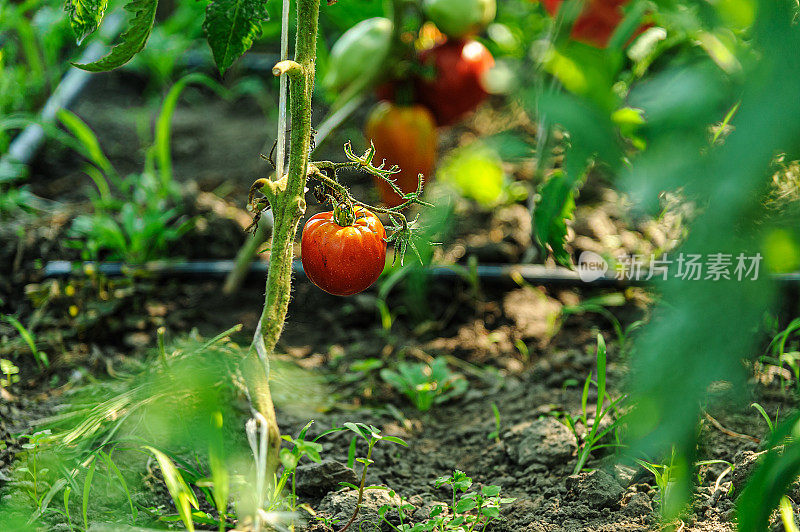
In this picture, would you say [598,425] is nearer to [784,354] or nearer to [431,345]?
[784,354]

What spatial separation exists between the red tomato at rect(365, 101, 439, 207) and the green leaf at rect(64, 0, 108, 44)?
94 cm

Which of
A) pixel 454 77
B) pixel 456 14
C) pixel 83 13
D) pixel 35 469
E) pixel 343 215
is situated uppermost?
pixel 456 14

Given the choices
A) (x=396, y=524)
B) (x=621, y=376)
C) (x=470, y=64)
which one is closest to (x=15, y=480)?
(x=396, y=524)

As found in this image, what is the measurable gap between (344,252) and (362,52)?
0.93m

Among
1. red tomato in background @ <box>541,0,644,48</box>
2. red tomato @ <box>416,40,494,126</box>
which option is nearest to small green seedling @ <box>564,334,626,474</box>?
red tomato @ <box>416,40,494,126</box>

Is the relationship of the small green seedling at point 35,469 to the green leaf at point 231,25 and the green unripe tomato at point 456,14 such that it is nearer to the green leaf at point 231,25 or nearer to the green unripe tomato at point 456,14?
the green leaf at point 231,25

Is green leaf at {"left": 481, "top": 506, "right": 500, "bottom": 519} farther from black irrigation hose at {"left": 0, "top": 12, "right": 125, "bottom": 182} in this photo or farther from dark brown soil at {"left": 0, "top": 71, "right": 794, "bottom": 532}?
black irrigation hose at {"left": 0, "top": 12, "right": 125, "bottom": 182}

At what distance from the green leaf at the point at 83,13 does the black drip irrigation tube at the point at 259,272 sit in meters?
0.77

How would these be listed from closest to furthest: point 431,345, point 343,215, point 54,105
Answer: point 343,215, point 431,345, point 54,105

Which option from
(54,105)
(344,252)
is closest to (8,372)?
(344,252)

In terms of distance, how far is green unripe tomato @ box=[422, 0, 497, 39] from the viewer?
184 cm

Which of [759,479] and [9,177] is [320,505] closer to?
[759,479]

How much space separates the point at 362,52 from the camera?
181cm

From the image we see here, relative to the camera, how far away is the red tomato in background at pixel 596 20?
1.94 m
